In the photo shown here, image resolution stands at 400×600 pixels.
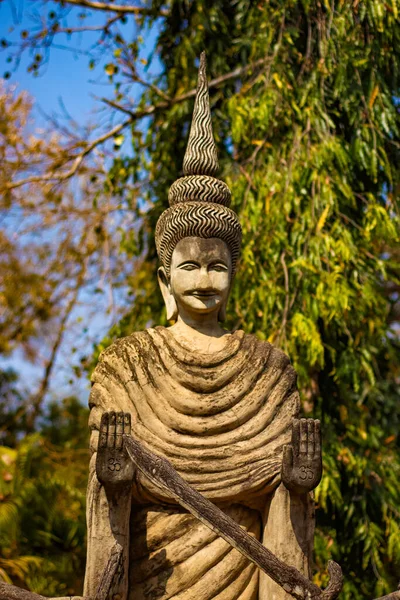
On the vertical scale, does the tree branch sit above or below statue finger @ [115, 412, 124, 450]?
above

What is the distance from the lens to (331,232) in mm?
9695

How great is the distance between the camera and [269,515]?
5.32 metres

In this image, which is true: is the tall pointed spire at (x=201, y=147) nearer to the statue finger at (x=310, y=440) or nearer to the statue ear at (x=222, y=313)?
the statue ear at (x=222, y=313)

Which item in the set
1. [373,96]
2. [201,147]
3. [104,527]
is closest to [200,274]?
[201,147]

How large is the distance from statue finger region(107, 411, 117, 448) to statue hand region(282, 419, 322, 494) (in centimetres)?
87

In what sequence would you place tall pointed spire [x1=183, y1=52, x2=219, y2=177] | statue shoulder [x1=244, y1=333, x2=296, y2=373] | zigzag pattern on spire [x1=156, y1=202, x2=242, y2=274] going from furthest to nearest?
tall pointed spire [x1=183, y1=52, x2=219, y2=177]
zigzag pattern on spire [x1=156, y1=202, x2=242, y2=274]
statue shoulder [x1=244, y1=333, x2=296, y2=373]

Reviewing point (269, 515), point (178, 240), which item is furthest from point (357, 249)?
point (269, 515)

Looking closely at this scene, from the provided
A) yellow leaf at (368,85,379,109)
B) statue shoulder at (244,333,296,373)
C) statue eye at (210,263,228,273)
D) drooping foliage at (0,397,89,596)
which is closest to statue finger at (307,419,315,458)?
statue shoulder at (244,333,296,373)

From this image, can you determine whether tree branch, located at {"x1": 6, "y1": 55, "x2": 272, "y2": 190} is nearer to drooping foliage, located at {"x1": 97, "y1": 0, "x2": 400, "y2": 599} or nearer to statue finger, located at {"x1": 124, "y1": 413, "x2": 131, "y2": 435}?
drooping foliage, located at {"x1": 97, "y1": 0, "x2": 400, "y2": 599}

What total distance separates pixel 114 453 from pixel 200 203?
5.31 feet

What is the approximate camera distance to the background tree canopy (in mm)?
9445

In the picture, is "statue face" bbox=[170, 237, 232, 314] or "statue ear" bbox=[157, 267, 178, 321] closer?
"statue face" bbox=[170, 237, 232, 314]

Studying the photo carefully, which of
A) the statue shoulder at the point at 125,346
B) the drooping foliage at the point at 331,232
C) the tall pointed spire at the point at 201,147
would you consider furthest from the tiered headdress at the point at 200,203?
the drooping foliage at the point at 331,232

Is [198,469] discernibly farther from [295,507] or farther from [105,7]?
[105,7]
